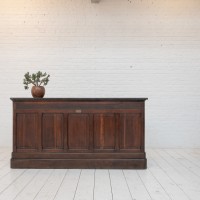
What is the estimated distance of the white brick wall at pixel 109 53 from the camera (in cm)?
761

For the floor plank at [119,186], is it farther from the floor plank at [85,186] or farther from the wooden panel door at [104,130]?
the wooden panel door at [104,130]

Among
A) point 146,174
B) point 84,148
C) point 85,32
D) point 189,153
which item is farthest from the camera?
point 85,32

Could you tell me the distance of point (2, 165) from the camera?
216 inches

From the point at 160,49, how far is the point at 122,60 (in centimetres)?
91

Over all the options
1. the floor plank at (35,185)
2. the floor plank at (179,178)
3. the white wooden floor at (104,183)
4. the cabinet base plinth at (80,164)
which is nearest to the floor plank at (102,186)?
the white wooden floor at (104,183)

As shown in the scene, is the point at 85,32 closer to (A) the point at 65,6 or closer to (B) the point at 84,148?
(A) the point at 65,6

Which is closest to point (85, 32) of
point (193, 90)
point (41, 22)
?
point (41, 22)

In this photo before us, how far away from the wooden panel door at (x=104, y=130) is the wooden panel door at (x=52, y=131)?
550 millimetres

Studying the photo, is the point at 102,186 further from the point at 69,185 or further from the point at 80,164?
the point at 80,164

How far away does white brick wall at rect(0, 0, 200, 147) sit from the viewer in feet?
25.0

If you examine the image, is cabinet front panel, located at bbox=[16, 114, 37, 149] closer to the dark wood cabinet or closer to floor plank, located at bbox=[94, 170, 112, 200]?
the dark wood cabinet

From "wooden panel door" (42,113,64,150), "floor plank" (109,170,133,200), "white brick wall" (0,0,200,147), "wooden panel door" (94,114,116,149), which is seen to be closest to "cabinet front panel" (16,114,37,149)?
"wooden panel door" (42,113,64,150)

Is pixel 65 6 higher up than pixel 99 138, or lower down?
higher up

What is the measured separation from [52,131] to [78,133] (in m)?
0.41
